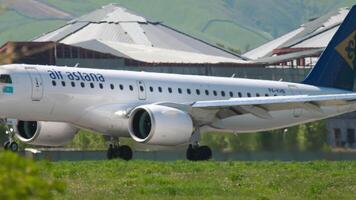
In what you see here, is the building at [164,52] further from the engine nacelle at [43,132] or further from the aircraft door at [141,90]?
the engine nacelle at [43,132]

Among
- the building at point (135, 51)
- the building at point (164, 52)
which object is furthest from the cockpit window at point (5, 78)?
the building at point (135, 51)

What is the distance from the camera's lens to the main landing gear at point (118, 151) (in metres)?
39.8

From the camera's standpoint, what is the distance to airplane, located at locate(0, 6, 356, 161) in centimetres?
3691

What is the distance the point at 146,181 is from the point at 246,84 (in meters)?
17.9

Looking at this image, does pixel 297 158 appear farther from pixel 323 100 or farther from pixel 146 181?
pixel 146 181

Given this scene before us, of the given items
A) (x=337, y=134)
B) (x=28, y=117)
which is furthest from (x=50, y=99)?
(x=337, y=134)

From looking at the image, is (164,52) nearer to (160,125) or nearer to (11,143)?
(160,125)

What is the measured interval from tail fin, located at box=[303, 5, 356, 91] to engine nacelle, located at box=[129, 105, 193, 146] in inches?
367

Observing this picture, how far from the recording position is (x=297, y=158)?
42281 millimetres

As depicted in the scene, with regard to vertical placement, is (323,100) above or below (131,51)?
below

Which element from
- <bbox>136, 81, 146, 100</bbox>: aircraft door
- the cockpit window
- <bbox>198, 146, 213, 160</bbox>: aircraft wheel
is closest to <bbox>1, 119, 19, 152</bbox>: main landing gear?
the cockpit window

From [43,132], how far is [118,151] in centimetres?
272

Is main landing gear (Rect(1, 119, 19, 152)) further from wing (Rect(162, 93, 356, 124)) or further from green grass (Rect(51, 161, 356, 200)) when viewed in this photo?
wing (Rect(162, 93, 356, 124))

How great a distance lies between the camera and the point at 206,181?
27078mm
